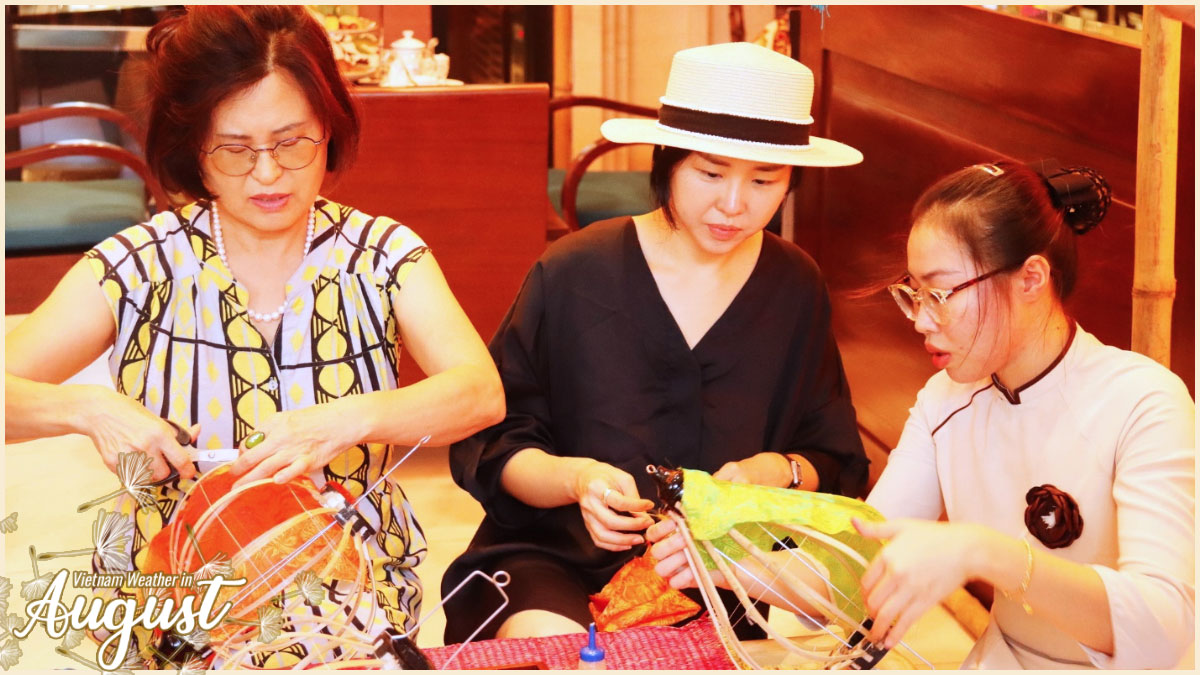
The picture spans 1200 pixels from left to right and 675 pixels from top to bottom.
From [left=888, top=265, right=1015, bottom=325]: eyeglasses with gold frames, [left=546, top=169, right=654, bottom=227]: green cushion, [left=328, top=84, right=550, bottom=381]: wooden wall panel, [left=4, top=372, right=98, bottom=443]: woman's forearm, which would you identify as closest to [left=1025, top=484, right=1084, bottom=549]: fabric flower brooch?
[left=888, top=265, right=1015, bottom=325]: eyeglasses with gold frames

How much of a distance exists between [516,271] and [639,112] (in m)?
0.90

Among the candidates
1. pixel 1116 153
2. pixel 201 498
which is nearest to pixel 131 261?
pixel 201 498

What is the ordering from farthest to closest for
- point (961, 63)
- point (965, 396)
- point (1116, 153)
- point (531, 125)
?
point (531, 125) < point (961, 63) < point (1116, 153) < point (965, 396)

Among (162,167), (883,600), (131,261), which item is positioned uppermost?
(162,167)

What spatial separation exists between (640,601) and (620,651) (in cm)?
30

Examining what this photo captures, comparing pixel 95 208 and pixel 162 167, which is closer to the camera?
pixel 162 167

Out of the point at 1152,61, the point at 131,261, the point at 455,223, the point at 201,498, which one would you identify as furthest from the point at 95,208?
the point at 1152,61

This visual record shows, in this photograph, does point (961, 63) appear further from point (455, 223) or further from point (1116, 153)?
point (455, 223)

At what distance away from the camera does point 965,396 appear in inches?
71.7

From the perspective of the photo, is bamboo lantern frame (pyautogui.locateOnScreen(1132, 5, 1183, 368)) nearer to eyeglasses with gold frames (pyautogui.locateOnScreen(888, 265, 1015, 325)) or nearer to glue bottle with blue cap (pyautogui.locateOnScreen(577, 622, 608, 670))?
eyeglasses with gold frames (pyautogui.locateOnScreen(888, 265, 1015, 325))

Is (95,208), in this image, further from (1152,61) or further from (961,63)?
(1152,61)


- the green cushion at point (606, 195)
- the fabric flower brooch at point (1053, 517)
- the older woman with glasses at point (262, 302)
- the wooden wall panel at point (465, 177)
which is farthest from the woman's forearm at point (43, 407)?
the green cushion at point (606, 195)

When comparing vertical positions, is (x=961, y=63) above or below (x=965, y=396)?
above

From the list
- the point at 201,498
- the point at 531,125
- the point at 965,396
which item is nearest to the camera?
the point at 201,498
